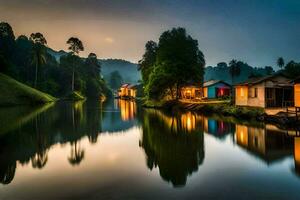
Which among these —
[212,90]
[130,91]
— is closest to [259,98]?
[212,90]

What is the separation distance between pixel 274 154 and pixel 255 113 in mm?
19866

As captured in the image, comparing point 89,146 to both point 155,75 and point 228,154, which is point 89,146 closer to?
point 228,154

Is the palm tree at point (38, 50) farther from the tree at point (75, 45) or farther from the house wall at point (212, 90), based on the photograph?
the house wall at point (212, 90)

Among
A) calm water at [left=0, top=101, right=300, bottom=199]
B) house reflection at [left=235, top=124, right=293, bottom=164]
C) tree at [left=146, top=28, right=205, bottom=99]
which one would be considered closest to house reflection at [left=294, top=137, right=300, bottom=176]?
calm water at [left=0, top=101, right=300, bottom=199]

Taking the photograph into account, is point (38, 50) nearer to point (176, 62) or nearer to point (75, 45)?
point (75, 45)

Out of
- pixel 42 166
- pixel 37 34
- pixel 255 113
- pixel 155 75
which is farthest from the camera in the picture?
pixel 37 34

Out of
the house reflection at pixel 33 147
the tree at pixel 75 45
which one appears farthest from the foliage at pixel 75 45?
the house reflection at pixel 33 147

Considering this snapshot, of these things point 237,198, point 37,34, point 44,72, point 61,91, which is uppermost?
point 37,34

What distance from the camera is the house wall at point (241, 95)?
137ft

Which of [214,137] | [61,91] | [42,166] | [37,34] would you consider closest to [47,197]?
[42,166]

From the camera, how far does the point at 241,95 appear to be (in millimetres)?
43281

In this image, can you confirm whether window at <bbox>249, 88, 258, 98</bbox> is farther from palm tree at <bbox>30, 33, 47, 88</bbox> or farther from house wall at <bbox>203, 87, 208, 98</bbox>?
palm tree at <bbox>30, 33, 47, 88</bbox>

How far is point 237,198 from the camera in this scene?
29.6 ft

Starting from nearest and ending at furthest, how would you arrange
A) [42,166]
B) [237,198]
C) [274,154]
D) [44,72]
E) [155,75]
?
[237,198], [42,166], [274,154], [155,75], [44,72]
